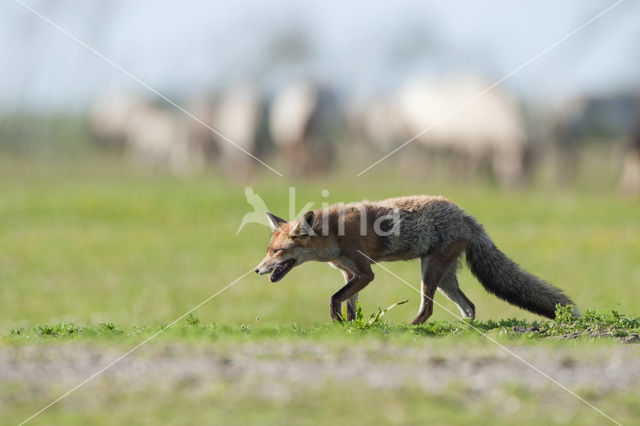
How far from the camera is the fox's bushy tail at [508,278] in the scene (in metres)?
9.28

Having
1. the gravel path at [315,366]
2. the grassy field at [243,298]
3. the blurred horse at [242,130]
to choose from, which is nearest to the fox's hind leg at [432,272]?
the grassy field at [243,298]

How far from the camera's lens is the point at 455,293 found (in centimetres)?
945

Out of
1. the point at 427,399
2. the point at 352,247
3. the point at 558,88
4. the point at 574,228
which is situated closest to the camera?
the point at 427,399

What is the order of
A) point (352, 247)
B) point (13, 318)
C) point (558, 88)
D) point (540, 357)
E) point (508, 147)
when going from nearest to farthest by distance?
point (540, 357), point (352, 247), point (13, 318), point (508, 147), point (558, 88)

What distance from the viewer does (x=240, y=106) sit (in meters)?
45.4

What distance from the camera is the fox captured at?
8883 mm

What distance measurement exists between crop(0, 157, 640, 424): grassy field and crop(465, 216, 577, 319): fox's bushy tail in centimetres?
29

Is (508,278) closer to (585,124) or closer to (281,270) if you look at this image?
(281,270)

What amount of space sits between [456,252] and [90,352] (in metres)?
3.70

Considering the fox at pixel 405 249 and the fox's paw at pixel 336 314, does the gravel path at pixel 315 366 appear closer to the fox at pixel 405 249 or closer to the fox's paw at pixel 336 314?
the fox's paw at pixel 336 314

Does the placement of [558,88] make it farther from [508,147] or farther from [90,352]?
[90,352]

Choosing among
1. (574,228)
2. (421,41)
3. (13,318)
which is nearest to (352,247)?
(13,318)

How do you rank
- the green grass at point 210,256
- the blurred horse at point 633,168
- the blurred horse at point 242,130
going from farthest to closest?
1. the blurred horse at point 242,130
2. the blurred horse at point 633,168
3. the green grass at point 210,256

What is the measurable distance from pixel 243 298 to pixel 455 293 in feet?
26.3
